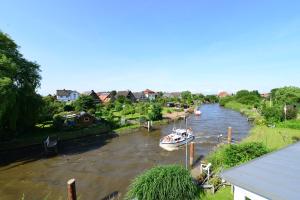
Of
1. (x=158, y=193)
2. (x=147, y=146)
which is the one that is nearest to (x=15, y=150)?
(x=147, y=146)

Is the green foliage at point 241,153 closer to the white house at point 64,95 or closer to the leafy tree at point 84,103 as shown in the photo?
the leafy tree at point 84,103

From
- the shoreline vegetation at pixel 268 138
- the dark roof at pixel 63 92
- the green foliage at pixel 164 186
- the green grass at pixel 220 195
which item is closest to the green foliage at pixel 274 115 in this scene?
the shoreline vegetation at pixel 268 138

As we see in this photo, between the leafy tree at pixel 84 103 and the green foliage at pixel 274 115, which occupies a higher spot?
the leafy tree at pixel 84 103

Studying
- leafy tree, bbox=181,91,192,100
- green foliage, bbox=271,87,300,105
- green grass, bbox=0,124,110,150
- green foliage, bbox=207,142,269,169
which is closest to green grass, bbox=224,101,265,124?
green foliage, bbox=271,87,300,105

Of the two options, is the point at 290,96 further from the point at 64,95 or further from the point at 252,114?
the point at 64,95

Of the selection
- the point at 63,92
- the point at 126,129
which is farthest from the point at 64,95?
the point at 126,129

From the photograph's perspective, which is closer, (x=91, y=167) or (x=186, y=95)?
(x=91, y=167)
